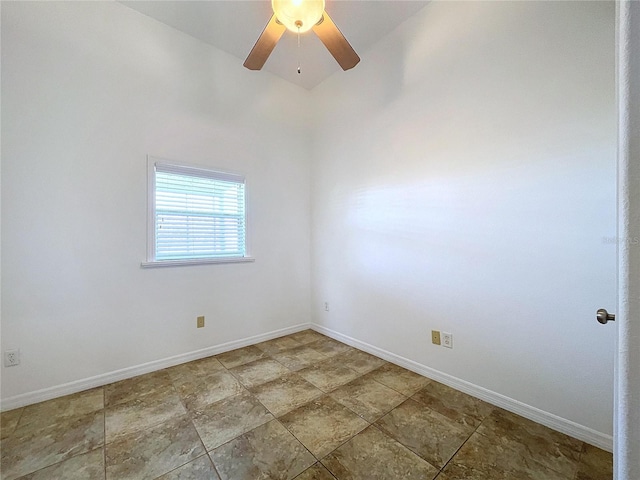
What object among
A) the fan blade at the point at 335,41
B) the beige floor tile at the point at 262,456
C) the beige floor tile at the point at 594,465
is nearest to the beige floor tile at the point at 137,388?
the beige floor tile at the point at 262,456

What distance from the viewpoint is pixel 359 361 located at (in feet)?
8.23

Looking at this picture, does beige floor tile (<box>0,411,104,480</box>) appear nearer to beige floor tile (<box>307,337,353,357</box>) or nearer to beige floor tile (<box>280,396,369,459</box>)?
beige floor tile (<box>280,396,369,459</box>)

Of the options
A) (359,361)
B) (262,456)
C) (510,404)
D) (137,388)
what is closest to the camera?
(262,456)

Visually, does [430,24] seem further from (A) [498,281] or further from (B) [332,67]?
(A) [498,281]

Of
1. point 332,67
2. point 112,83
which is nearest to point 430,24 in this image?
point 332,67

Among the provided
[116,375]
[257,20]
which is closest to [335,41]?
[257,20]

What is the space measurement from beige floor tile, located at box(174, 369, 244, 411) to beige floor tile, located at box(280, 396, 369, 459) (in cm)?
57

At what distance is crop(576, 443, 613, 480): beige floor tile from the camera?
1.28 metres

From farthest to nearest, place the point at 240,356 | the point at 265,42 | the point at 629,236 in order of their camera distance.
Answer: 1. the point at 240,356
2. the point at 265,42
3. the point at 629,236

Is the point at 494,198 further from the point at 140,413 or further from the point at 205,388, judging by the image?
the point at 140,413

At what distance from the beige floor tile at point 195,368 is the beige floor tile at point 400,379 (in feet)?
4.61

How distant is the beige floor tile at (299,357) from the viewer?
2.45 meters

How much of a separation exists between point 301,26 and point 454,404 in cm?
265

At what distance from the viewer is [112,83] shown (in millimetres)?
2143
